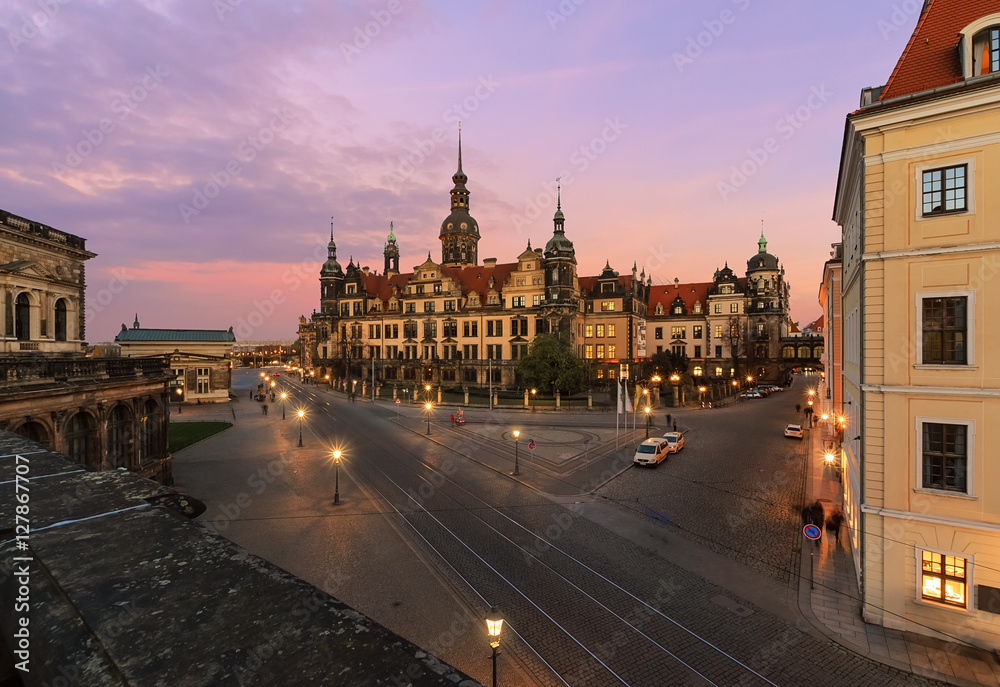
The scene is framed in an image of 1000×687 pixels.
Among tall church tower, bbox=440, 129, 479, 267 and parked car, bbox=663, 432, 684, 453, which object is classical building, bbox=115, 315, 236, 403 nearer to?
tall church tower, bbox=440, 129, 479, 267

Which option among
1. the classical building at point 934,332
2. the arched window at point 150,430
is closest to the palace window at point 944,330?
the classical building at point 934,332

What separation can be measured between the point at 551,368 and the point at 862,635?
43.6 metres

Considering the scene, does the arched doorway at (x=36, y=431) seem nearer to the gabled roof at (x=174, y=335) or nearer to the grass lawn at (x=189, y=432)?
the grass lawn at (x=189, y=432)

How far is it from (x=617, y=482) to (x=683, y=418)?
24579mm

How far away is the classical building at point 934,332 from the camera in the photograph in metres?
12.2

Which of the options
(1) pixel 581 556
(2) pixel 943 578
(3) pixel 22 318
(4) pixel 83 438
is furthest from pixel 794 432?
(3) pixel 22 318

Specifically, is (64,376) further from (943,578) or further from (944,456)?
(943,578)

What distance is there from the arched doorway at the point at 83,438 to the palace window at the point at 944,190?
28660mm

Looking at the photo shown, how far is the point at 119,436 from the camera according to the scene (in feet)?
71.8

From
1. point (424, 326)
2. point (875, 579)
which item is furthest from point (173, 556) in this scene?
point (424, 326)

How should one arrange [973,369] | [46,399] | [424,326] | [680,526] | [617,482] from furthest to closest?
1. [424,326]
2. [617,482]
3. [680,526]
4. [46,399]
5. [973,369]

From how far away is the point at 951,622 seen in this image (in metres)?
12.3

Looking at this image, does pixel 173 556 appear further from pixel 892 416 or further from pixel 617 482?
pixel 617 482

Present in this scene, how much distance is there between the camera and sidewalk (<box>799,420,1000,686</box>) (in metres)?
11.1
